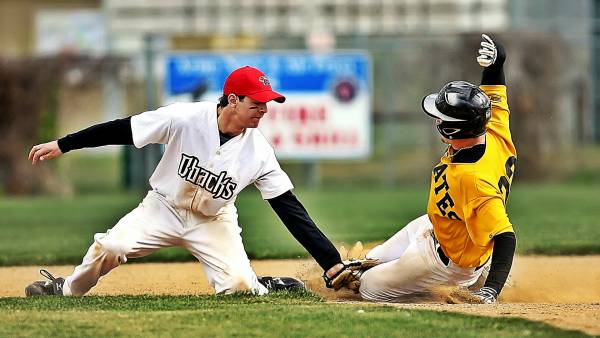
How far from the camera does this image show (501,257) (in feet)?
21.9

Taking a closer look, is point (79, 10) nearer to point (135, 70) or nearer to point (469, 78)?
point (135, 70)

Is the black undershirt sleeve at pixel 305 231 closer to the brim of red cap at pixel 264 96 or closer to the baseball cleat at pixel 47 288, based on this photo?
the brim of red cap at pixel 264 96

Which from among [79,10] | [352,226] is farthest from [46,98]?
[79,10]

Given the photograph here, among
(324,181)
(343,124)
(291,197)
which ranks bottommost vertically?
(324,181)

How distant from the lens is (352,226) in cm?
1264

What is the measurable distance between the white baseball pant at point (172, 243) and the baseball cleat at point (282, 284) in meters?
0.15

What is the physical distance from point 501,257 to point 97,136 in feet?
7.84

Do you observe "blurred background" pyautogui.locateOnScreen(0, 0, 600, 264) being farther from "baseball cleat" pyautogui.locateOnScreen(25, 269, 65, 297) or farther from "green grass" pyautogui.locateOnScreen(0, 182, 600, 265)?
"baseball cleat" pyautogui.locateOnScreen(25, 269, 65, 297)

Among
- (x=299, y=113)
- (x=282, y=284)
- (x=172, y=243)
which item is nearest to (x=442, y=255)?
(x=282, y=284)

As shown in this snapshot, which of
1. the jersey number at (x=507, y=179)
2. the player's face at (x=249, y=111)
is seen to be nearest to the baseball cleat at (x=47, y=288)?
the player's face at (x=249, y=111)

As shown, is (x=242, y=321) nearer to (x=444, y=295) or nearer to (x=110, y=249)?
(x=110, y=249)

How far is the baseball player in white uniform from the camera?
266 inches

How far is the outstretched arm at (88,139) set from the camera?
6.61 metres

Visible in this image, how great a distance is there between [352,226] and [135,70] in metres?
8.95
